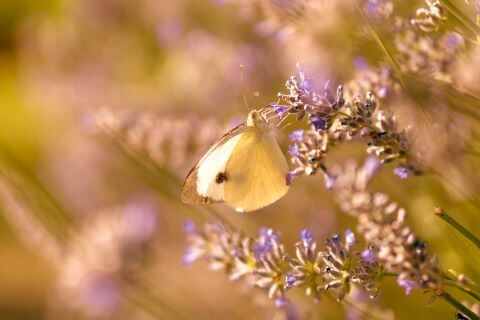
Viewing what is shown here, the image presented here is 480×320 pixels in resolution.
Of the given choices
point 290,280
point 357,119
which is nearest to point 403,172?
point 357,119

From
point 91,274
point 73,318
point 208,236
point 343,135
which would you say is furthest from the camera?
point 73,318

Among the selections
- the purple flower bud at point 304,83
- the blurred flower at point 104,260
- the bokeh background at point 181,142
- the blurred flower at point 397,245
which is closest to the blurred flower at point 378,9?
the bokeh background at point 181,142

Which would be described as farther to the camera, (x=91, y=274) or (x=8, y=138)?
(x=8, y=138)

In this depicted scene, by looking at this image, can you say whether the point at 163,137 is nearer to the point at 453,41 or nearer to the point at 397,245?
the point at 453,41

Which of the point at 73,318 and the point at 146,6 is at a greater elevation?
the point at 146,6

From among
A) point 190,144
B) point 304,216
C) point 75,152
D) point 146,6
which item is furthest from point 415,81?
point 75,152

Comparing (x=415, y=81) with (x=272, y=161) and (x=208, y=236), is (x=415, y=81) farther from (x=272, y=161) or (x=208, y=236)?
(x=208, y=236)

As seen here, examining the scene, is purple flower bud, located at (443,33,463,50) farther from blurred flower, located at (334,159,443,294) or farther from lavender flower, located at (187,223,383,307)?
lavender flower, located at (187,223,383,307)

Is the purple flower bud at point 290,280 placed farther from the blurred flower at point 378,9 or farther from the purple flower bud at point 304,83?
the blurred flower at point 378,9
